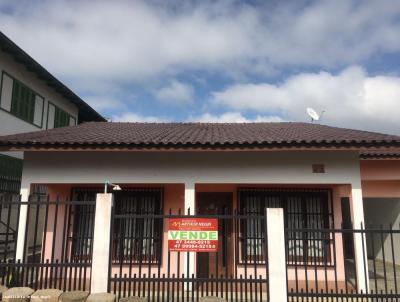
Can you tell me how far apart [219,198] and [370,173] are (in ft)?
13.7

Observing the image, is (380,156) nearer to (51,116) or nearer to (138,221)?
(138,221)

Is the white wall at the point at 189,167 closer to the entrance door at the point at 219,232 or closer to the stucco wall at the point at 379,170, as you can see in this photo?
the entrance door at the point at 219,232

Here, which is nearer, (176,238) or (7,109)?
(176,238)

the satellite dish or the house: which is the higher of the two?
the satellite dish

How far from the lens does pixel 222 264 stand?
8.82 meters

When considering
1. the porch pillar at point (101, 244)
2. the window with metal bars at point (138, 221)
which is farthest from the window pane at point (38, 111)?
the porch pillar at point (101, 244)

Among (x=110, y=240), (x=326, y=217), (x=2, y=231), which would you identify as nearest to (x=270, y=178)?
(x=326, y=217)

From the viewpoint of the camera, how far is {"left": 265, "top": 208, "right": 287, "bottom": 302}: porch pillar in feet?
16.4

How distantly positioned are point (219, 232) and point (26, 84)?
26.2 ft

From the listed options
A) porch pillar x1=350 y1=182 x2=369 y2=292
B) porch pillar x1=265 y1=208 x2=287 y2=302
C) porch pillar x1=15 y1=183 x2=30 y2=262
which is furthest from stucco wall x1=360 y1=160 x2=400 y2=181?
porch pillar x1=15 y1=183 x2=30 y2=262

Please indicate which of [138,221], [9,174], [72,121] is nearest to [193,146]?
[138,221]

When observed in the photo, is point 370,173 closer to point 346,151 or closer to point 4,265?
point 346,151

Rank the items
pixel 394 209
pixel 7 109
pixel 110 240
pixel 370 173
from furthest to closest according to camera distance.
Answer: pixel 394 209
pixel 7 109
pixel 370 173
pixel 110 240

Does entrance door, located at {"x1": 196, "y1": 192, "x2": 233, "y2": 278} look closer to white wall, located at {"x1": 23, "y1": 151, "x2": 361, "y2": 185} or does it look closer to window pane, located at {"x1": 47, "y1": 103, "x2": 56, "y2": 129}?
white wall, located at {"x1": 23, "y1": 151, "x2": 361, "y2": 185}
